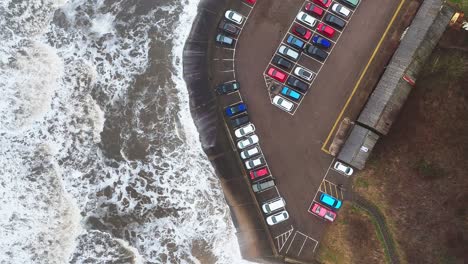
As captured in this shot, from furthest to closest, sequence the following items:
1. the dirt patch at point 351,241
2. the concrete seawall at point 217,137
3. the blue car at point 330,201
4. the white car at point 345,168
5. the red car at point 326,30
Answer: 1. the concrete seawall at point 217,137
2. the red car at point 326,30
3. the white car at point 345,168
4. the blue car at point 330,201
5. the dirt patch at point 351,241

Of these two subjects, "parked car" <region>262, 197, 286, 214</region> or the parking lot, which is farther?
the parking lot

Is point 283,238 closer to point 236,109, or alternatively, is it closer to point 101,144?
point 236,109

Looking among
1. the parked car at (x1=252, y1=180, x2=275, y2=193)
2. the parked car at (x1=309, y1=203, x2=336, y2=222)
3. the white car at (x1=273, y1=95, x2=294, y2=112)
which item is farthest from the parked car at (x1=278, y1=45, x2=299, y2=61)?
the parked car at (x1=309, y1=203, x2=336, y2=222)

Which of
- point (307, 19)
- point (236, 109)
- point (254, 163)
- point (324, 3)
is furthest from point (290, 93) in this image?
point (324, 3)

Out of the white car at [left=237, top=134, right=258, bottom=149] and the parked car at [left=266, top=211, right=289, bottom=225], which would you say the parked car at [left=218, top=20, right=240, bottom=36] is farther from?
the parked car at [left=266, top=211, right=289, bottom=225]

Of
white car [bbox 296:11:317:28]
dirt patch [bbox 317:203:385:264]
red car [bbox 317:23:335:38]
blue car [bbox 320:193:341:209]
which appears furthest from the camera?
white car [bbox 296:11:317:28]

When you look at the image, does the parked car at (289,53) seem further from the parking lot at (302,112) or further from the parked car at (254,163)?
the parked car at (254,163)

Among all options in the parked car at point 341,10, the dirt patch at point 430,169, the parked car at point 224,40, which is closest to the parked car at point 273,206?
the dirt patch at point 430,169
